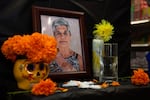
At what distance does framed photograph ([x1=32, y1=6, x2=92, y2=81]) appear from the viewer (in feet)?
4.51

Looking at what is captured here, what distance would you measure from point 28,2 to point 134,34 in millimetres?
1934

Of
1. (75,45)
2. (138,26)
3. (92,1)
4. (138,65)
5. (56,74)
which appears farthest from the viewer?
(138,26)

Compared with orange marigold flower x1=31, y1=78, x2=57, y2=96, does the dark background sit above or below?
above

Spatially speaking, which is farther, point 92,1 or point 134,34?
point 134,34

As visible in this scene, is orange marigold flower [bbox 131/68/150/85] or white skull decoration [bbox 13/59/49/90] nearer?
white skull decoration [bbox 13/59/49/90]

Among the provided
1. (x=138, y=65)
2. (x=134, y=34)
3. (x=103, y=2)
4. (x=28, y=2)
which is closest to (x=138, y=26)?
(x=134, y=34)

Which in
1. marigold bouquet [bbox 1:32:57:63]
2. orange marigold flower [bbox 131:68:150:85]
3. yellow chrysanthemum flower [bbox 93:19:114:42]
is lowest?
orange marigold flower [bbox 131:68:150:85]

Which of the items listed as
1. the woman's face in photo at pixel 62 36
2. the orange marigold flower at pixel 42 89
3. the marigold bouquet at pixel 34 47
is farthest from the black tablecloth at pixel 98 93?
the woman's face in photo at pixel 62 36

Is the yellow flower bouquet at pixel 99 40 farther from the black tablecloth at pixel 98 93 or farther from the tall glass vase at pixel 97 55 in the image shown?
the black tablecloth at pixel 98 93

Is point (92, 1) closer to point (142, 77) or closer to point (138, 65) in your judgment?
point (142, 77)

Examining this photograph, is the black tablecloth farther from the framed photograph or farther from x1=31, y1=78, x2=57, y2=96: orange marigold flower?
the framed photograph

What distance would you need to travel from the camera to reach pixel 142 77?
4.58 ft

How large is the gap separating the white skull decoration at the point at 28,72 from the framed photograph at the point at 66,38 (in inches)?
6.8

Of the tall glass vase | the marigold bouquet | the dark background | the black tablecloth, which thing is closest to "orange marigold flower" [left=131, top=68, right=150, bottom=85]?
the black tablecloth
